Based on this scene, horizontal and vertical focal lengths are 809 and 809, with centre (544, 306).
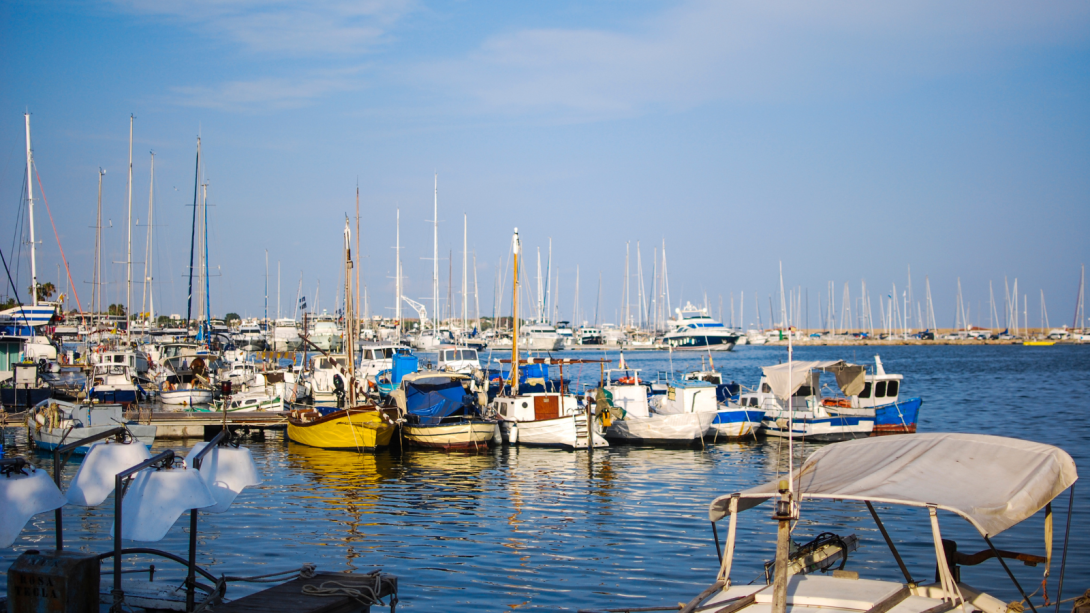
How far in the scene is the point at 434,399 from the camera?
102ft

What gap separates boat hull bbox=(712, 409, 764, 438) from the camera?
33.4 m

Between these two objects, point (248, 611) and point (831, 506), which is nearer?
point (248, 611)

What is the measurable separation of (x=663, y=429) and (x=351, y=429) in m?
12.1

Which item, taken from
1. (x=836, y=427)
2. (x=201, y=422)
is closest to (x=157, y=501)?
(x=201, y=422)

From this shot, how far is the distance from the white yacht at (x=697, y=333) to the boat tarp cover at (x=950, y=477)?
124651 mm

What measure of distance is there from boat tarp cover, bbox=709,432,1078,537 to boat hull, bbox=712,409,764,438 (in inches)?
945

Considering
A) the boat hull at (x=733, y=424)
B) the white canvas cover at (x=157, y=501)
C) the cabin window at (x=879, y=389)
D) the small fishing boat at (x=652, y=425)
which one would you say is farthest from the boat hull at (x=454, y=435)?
the white canvas cover at (x=157, y=501)

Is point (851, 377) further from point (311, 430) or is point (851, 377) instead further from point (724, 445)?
point (311, 430)

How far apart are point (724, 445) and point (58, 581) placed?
91.4 feet

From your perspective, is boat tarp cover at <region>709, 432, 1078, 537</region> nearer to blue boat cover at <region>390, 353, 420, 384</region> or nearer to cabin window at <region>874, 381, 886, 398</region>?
cabin window at <region>874, 381, 886, 398</region>

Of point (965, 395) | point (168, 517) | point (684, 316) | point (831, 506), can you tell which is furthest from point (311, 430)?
point (684, 316)

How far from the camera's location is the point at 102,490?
8211 millimetres

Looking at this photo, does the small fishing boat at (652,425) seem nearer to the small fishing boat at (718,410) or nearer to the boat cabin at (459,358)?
the small fishing boat at (718,410)

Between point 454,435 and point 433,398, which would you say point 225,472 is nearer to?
point 454,435
